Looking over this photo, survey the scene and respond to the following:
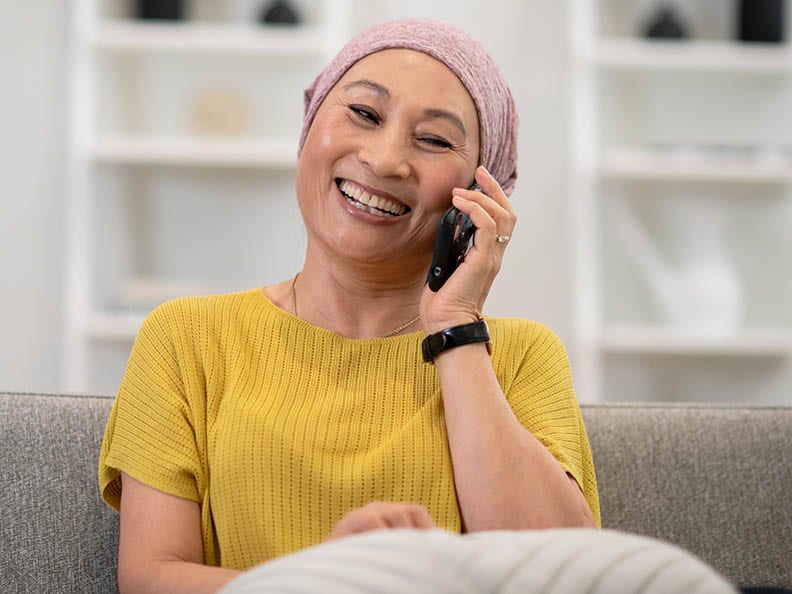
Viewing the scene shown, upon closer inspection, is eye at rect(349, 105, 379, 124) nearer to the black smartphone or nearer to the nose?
the nose

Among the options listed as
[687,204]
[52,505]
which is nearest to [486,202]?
[52,505]

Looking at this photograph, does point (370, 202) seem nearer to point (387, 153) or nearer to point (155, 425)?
point (387, 153)

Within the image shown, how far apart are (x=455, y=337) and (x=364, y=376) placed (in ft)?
0.51

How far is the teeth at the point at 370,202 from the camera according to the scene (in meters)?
1.53

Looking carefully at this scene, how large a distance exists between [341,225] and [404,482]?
0.36 meters

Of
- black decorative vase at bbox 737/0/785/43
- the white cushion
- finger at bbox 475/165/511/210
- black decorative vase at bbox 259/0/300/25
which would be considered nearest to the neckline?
finger at bbox 475/165/511/210

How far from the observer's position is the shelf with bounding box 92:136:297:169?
356 cm

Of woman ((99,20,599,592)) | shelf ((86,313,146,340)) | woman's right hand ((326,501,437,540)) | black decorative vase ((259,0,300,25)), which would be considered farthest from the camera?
black decorative vase ((259,0,300,25))

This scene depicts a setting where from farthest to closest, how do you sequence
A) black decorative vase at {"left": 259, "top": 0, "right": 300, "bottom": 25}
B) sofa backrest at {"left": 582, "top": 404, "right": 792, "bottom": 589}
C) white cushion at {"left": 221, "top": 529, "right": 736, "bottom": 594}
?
1. black decorative vase at {"left": 259, "top": 0, "right": 300, "bottom": 25}
2. sofa backrest at {"left": 582, "top": 404, "right": 792, "bottom": 589}
3. white cushion at {"left": 221, "top": 529, "right": 736, "bottom": 594}

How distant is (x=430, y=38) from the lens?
61.9 inches

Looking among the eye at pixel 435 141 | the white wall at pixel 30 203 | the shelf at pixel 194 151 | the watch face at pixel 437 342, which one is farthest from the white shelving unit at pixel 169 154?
the watch face at pixel 437 342

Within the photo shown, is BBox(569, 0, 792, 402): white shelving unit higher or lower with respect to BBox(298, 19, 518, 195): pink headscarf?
lower

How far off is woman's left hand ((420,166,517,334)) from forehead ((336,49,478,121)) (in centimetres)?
11

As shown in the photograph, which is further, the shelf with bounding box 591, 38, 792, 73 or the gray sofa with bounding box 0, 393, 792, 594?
the shelf with bounding box 591, 38, 792, 73
